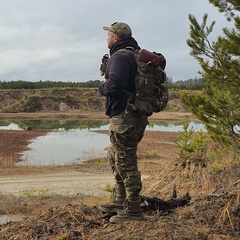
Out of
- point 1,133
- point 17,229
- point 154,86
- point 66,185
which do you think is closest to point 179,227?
point 154,86

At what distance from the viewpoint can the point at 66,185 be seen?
1246cm

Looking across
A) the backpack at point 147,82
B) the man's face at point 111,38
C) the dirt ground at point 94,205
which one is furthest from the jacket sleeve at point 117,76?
the dirt ground at point 94,205

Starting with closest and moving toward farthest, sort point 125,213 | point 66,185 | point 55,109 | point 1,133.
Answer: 1. point 125,213
2. point 66,185
3. point 1,133
4. point 55,109

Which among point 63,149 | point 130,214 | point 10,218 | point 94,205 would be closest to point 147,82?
point 130,214

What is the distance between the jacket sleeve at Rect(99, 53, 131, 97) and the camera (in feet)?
14.0

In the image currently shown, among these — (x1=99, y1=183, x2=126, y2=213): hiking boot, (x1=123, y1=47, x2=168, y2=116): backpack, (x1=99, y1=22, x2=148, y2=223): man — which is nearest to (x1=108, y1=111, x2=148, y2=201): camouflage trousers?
(x1=99, y1=22, x2=148, y2=223): man

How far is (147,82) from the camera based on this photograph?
14.6ft

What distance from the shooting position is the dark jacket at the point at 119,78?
14.0ft

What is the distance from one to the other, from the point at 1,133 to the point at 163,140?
43.6 ft

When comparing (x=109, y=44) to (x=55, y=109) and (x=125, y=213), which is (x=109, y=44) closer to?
(x=125, y=213)

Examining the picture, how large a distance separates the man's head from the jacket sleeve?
12.0 inches

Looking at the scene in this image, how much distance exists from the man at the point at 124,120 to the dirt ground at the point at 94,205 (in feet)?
1.07

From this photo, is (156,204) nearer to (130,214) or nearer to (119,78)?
(130,214)

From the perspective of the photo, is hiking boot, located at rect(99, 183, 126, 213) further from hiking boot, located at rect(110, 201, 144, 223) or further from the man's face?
the man's face
